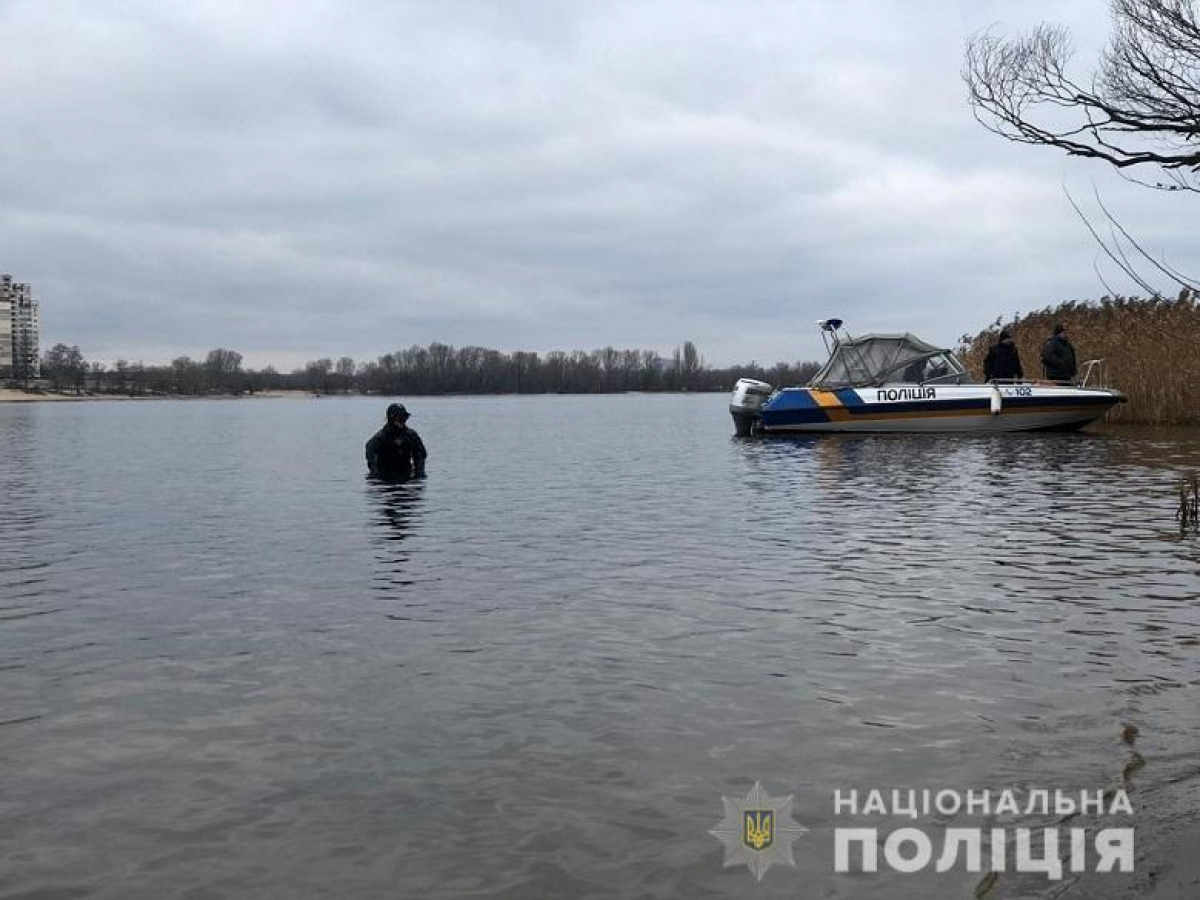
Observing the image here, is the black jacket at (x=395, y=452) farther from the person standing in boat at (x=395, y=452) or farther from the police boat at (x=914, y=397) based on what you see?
the police boat at (x=914, y=397)

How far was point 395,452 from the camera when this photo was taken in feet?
65.7

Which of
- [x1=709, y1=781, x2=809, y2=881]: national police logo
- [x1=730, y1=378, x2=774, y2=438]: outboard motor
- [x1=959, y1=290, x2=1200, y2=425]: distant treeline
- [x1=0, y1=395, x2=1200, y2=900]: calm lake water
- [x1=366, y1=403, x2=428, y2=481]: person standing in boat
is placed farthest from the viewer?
[x1=730, y1=378, x2=774, y2=438]: outboard motor

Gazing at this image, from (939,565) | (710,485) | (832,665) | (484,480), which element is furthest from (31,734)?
(484,480)

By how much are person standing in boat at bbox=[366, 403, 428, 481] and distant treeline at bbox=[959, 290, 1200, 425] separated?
59.7 feet

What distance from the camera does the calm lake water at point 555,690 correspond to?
429cm

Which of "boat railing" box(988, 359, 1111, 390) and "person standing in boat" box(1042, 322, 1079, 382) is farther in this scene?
"person standing in boat" box(1042, 322, 1079, 382)

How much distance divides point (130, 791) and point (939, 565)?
767cm

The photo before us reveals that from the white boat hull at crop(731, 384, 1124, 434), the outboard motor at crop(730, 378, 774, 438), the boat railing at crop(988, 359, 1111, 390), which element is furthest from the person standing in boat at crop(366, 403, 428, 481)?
the boat railing at crop(988, 359, 1111, 390)

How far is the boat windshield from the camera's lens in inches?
1201

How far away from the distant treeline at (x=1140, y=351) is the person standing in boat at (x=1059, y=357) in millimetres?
1364

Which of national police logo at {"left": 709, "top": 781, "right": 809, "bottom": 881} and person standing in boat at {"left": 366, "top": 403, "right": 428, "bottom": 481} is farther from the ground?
person standing in boat at {"left": 366, "top": 403, "right": 428, "bottom": 481}

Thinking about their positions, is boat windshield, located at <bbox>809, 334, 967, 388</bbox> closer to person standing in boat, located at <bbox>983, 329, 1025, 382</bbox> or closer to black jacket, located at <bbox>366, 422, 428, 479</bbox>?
person standing in boat, located at <bbox>983, 329, 1025, 382</bbox>

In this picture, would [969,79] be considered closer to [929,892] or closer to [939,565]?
[939,565]

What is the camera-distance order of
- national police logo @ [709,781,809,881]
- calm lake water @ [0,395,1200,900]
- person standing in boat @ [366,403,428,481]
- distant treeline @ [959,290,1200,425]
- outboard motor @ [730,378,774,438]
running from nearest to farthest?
1. national police logo @ [709,781,809,881]
2. calm lake water @ [0,395,1200,900]
3. person standing in boat @ [366,403,428,481]
4. distant treeline @ [959,290,1200,425]
5. outboard motor @ [730,378,774,438]
